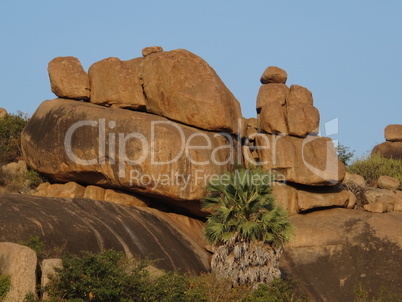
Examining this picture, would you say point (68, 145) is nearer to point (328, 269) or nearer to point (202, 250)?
point (202, 250)

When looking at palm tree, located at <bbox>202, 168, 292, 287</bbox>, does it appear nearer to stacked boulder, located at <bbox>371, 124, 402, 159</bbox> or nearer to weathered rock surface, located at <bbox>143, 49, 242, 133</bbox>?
weathered rock surface, located at <bbox>143, 49, 242, 133</bbox>

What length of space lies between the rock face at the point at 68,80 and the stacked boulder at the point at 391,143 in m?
23.8

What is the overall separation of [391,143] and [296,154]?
776 inches

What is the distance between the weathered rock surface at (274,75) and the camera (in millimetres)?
42688

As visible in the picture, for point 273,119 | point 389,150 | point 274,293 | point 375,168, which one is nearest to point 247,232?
point 274,293

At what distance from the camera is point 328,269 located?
36938mm

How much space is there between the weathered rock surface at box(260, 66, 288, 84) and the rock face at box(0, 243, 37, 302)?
19.9 metres

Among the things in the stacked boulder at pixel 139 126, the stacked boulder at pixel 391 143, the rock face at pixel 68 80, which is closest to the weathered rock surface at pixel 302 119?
the stacked boulder at pixel 139 126

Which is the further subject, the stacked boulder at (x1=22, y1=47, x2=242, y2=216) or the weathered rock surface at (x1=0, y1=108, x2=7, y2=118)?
the weathered rock surface at (x1=0, y1=108, x2=7, y2=118)

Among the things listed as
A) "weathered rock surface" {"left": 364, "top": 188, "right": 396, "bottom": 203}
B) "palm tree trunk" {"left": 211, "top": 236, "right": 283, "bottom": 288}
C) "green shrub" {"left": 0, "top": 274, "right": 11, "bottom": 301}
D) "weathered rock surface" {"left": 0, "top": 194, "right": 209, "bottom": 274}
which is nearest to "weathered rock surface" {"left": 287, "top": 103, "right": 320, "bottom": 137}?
"weathered rock surface" {"left": 364, "top": 188, "right": 396, "bottom": 203}

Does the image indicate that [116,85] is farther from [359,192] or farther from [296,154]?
[359,192]

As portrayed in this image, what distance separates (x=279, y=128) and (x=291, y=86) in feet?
9.51

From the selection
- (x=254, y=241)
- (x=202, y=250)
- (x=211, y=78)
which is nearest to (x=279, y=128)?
(x=211, y=78)

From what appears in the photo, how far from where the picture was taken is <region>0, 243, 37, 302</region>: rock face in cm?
2503
